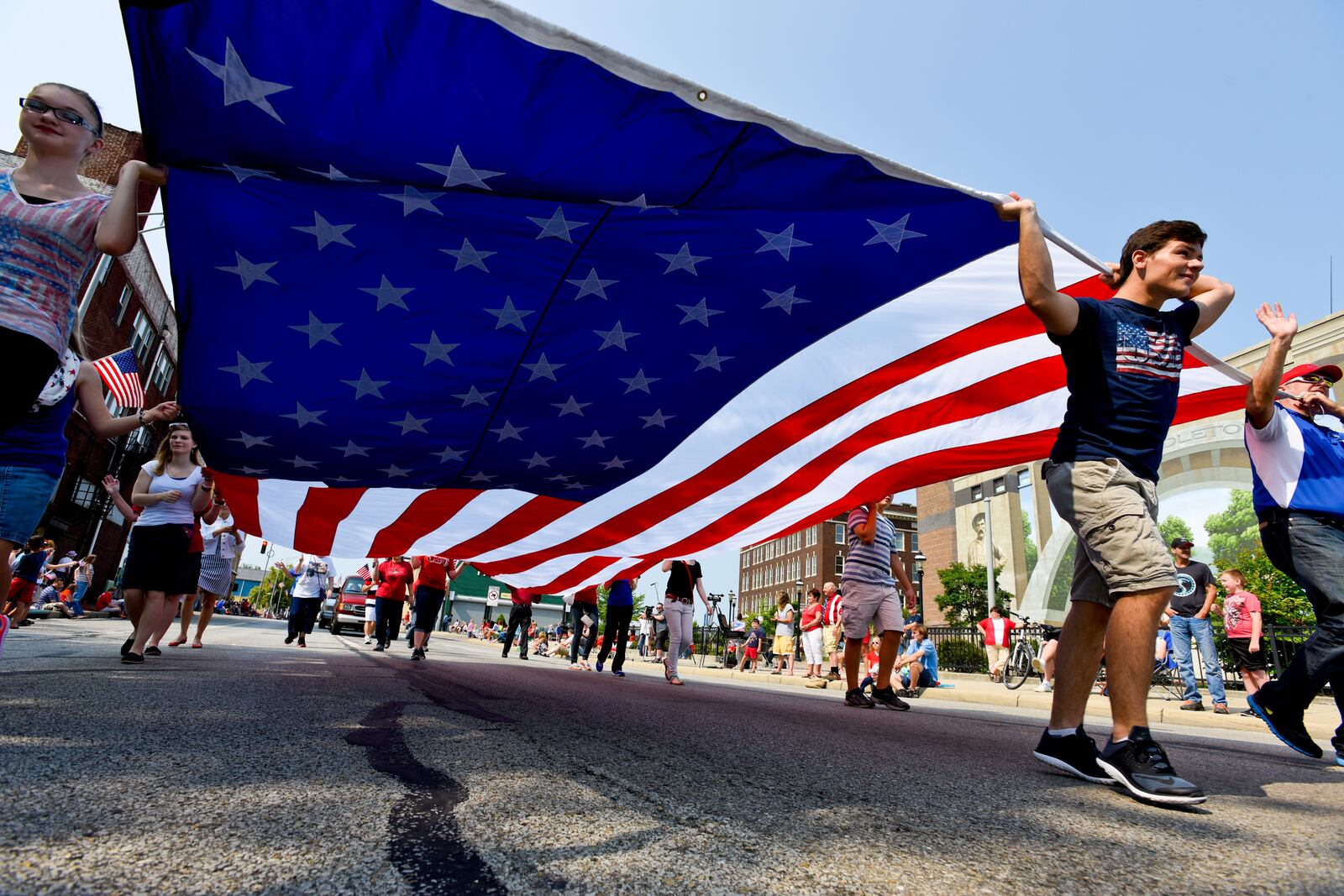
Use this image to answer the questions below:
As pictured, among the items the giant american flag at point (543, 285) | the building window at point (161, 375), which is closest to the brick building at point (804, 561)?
the building window at point (161, 375)

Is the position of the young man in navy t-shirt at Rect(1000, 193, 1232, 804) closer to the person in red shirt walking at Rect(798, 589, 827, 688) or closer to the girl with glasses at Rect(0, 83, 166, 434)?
the girl with glasses at Rect(0, 83, 166, 434)

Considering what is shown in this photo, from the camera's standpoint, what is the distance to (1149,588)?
199 cm

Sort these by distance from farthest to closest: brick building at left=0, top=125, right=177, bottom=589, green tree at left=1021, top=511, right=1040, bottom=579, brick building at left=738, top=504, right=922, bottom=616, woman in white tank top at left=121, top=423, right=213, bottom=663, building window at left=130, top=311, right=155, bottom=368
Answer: brick building at left=738, top=504, right=922, bottom=616 < green tree at left=1021, top=511, right=1040, bottom=579 < building window at left=130, top=311, right=155, bottom=368 < brick building at left=0, top=125, right=177, bottom=589 < woman in white tank top at left=121, top=423, right=213, bottom=663

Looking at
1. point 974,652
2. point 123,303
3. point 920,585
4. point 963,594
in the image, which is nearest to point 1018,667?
point 974,652

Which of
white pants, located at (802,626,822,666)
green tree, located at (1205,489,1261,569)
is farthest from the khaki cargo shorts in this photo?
green tree, located at (1205,489,1261,569)

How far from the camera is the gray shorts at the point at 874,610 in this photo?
16.0 feet

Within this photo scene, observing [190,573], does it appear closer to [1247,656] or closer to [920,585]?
[1247,656]

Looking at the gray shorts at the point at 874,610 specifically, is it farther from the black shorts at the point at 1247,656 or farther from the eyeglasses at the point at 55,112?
the eyeglasses at the point at 55,112

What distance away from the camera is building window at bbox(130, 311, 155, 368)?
93.3 feet

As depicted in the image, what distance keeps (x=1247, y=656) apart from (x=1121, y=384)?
603 centimetres

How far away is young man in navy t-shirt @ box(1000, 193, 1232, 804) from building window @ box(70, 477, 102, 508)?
105 feet

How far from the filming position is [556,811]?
1.36 metres

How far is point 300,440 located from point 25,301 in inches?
60.0

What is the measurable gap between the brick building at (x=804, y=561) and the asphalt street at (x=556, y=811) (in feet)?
192
